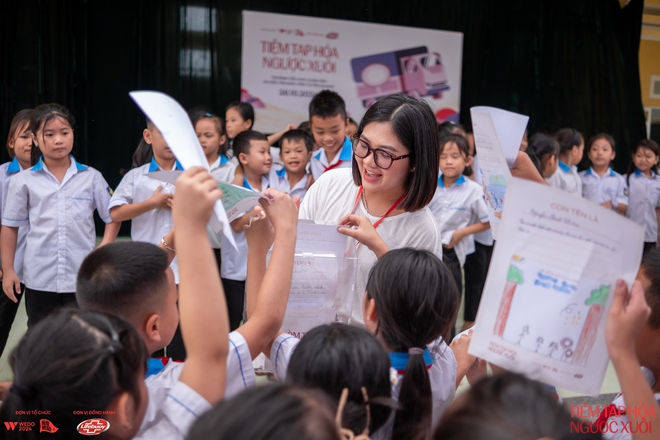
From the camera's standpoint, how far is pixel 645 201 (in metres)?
5.06

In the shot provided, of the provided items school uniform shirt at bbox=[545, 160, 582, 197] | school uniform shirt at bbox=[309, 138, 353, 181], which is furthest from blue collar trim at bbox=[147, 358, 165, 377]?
school uniform shirt at bbox=[545, 160, 582, 197]

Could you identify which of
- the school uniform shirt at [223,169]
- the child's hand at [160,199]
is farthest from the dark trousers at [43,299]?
the school uniform shirt at [223,169]

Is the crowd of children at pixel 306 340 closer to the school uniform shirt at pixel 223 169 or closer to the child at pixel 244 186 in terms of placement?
the child at pixel 244 186

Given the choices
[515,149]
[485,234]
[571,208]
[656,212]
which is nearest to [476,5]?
[656,212]

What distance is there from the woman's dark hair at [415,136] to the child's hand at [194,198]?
0.74 meters

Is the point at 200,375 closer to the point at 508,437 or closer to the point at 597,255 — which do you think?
the point at 508,437

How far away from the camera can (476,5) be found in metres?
6.72

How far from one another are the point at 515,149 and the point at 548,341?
1.80 ft

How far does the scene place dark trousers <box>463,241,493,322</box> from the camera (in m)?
3.88

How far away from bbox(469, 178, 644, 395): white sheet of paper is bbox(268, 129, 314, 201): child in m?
2.52

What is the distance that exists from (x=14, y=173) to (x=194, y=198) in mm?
2595

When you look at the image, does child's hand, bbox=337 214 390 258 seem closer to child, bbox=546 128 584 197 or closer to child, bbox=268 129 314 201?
child, bbox=268 129 314 201

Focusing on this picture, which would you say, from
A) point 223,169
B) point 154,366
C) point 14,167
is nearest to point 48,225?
point 14,167

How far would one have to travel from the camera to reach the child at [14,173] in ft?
9.02
